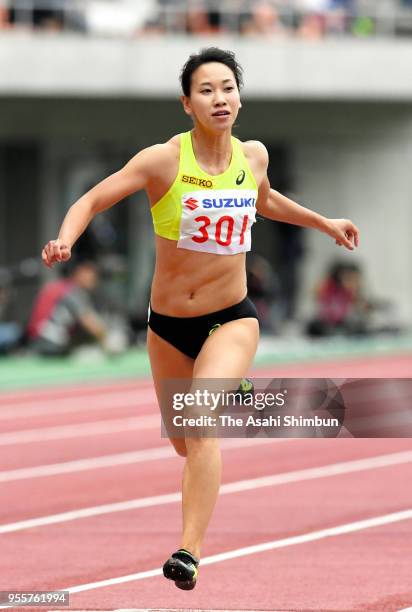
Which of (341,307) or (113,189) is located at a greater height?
(113,189)

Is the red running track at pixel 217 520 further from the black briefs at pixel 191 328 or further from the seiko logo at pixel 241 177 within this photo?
the seiko logo at pixel 241 177

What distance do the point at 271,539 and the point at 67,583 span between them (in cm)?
166

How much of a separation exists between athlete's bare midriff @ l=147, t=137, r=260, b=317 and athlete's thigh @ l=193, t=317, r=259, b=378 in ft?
0.37

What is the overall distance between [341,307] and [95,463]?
43.4 ft

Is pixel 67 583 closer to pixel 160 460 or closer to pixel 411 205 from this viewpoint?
pixel 160 460

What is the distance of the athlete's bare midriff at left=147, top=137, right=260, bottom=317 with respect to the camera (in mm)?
6645

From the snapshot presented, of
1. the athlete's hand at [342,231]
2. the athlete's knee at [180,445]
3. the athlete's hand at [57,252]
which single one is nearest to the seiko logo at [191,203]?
the athlete's hand at [57,252]

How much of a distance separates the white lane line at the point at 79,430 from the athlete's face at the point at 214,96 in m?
7.65

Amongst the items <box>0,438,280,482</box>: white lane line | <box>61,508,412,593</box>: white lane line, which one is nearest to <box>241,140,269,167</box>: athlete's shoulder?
<box>61,508,412,593</box>: white lane line

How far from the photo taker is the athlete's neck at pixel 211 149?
662 cm

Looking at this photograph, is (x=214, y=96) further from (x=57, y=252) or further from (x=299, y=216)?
(x=57, y=252)

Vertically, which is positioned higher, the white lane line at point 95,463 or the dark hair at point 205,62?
the dark hair at point 205,62

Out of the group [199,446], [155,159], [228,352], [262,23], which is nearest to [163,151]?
[155,159]

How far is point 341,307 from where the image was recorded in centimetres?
2528
